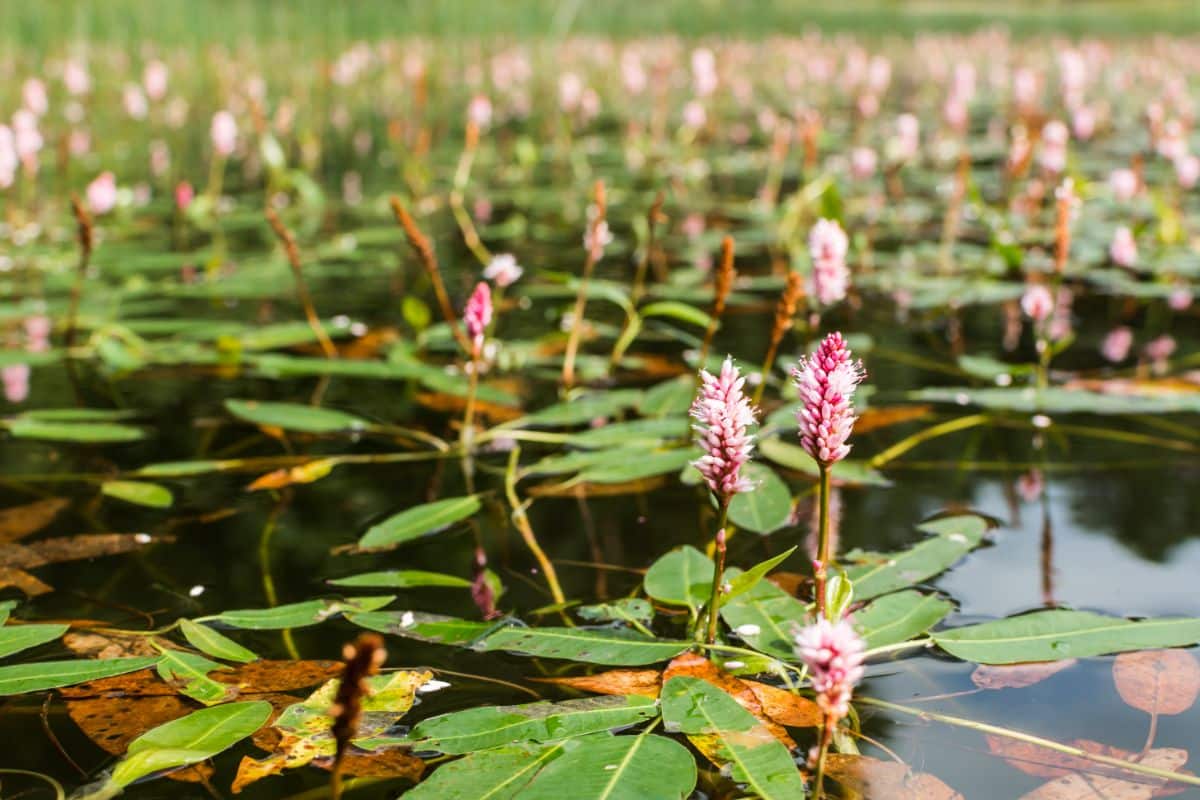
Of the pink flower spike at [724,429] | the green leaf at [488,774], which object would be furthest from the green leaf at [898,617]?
the green leaf at [488,774]

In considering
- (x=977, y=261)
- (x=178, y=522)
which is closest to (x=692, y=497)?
(x=178, y=522)

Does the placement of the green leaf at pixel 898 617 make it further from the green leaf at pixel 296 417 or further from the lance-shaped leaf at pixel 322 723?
the green leaf at pixel 296 417

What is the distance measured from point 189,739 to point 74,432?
3.67 feet

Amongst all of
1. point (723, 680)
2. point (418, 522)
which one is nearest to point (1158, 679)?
point (723, 680)

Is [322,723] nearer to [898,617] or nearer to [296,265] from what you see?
[898,617]

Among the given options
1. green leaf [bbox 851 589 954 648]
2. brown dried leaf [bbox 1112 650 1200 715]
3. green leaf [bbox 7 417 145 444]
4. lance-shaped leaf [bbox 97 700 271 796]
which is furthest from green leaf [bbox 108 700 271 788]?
green leaf [bbox 7 417 145 444]

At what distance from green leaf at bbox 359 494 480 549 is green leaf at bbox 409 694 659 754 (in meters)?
0.48

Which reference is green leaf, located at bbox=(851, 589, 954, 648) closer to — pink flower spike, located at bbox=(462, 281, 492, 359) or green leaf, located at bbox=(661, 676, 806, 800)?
green leaf, located at bbox=(661, 676, 806, 800)

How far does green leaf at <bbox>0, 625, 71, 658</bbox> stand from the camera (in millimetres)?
1208

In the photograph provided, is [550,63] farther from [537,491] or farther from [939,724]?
[939,724]

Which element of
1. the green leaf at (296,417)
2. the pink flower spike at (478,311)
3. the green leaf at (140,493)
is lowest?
the green leaf at (140,493)

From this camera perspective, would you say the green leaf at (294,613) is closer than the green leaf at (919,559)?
Yes

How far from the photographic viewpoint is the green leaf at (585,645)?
1.20m

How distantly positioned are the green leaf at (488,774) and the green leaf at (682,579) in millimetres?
310
